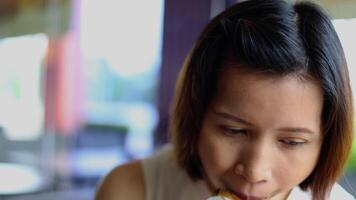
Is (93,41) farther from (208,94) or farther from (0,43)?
(208,94)

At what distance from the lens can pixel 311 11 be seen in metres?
0.58

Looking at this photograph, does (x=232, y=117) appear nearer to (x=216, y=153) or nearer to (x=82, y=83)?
(x=216, y=153)

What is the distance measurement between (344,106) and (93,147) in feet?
7.33

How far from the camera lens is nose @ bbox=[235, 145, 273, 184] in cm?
52

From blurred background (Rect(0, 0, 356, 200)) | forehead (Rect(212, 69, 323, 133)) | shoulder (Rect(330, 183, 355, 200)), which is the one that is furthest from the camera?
blurred background (Rect(0, 0, 356, 200))

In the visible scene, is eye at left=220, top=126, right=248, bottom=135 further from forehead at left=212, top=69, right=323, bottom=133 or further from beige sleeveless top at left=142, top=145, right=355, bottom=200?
beige sleeveless top at left=142, top=145, right=355, bottom=200

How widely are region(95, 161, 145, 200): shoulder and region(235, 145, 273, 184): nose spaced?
0.69ft

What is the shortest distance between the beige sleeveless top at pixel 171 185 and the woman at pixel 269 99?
5 centimetres

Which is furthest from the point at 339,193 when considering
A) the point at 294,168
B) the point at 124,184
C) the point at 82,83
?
the point at 82,83

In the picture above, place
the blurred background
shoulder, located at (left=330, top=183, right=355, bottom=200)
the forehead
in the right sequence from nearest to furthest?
the forehead
shoulder, located at (left=330, top=183, right=355, bottom=200)
the blurred background

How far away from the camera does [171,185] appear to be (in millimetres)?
698

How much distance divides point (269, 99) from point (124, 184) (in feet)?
0.93

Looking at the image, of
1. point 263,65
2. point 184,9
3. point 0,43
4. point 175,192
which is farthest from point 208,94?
point 0,43

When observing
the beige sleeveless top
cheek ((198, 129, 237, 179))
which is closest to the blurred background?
the beige sleeveless top
